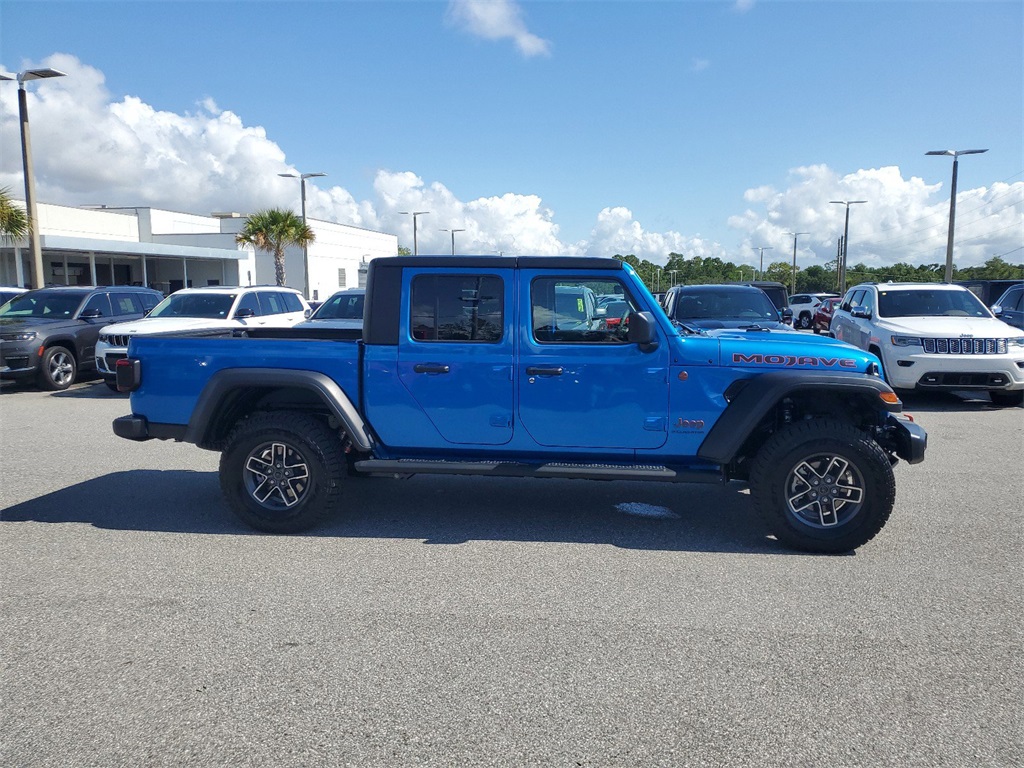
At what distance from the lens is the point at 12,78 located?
17.0 metres

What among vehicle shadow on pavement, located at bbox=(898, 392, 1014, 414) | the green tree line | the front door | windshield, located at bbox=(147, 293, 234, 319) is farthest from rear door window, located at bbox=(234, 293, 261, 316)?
the green tree line

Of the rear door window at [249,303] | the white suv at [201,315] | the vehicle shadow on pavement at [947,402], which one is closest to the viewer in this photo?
the vehicle shadow on pavement at [947,402]

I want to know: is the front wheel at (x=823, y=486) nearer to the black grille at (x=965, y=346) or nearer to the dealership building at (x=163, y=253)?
the black grille at (x=965, y=346)

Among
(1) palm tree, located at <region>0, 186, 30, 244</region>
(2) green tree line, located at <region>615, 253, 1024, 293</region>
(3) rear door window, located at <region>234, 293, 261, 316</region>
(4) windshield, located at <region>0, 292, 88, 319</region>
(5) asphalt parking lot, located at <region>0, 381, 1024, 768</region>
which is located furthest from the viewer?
(2) green tree line, located at <region>615, 253, 1024, 293</region>

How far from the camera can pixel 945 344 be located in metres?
10.6

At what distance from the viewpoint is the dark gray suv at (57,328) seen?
12.6 meters

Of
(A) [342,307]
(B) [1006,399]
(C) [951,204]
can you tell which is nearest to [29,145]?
(A) [342,307]

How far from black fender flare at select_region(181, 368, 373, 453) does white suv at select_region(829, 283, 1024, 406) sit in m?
8.36

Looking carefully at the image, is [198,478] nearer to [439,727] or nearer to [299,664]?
[299,664]

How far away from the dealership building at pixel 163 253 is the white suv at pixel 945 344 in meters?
20.0

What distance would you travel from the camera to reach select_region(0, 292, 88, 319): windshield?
1389 cm

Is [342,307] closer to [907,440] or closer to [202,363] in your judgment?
[202,363]

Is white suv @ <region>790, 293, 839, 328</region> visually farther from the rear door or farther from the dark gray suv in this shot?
the rear door

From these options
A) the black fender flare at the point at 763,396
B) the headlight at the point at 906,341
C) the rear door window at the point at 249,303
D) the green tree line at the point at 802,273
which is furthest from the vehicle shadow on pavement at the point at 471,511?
the green tree line at the point at 802,273
